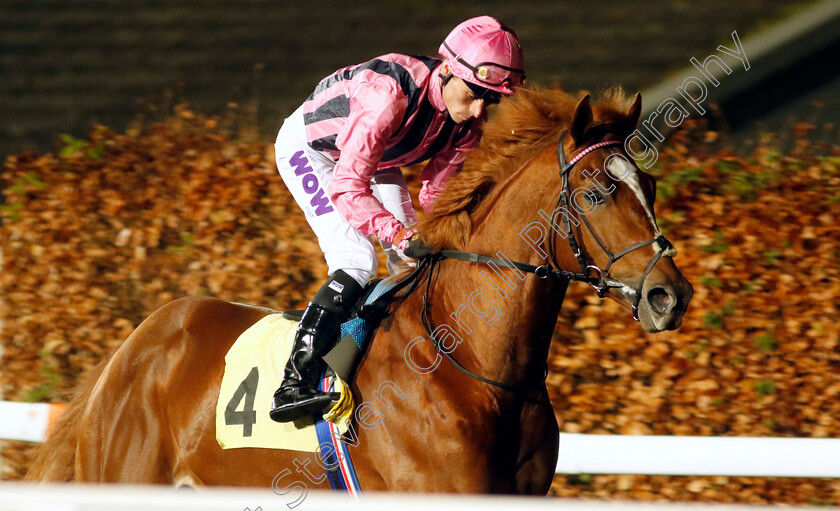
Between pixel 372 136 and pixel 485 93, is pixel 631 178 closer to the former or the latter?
pixel 485 93

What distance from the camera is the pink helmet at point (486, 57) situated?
264 centimetres

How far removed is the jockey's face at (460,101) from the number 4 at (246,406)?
3.83 feet

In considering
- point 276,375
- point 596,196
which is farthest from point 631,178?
point 276,375

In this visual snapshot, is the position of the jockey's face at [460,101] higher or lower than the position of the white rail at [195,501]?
higher

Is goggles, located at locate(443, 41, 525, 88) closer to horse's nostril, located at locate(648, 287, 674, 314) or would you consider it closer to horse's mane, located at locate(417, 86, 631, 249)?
horse's mane, located at locate(417, 86, 631, 249)

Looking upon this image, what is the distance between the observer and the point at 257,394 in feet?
9.13

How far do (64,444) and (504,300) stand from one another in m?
2.11

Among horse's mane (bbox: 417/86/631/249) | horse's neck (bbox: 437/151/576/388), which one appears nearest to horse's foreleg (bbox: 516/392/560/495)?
horse's neck (bbox: 437/151/576/388)

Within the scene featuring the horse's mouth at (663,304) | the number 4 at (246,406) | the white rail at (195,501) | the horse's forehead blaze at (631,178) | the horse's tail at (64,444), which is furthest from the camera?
the horse's tail at (64,444)

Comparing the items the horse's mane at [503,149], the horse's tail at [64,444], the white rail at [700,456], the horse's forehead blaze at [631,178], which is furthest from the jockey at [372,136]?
the white rail at [700,456]

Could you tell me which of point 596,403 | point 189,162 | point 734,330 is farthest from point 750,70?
point 189,162

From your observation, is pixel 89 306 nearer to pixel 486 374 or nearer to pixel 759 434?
pixel 486 374

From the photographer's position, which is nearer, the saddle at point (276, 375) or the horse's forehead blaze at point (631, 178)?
the horse's forehead blaze at point (631, 178)

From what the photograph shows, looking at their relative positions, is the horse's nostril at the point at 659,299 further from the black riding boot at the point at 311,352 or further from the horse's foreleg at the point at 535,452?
the black riding boot at the point at 311,352
